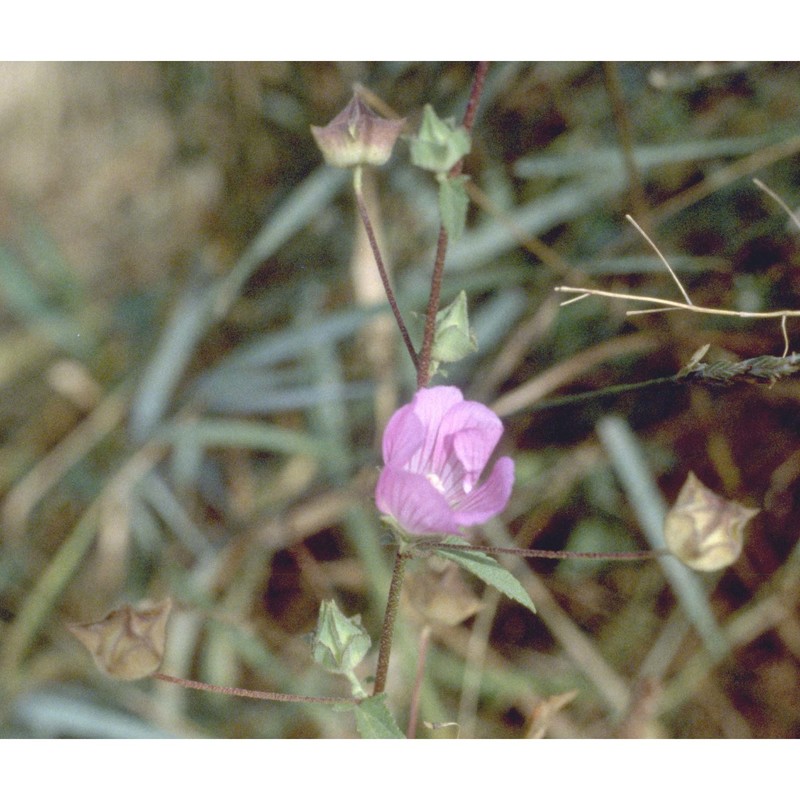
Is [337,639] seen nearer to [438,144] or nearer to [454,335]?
[454,335]

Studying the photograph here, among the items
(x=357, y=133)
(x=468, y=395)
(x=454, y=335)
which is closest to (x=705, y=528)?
(x=454, y=335)

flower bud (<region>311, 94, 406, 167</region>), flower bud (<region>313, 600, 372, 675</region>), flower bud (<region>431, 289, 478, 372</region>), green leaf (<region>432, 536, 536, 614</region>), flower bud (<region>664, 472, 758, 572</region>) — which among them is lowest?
flower bud (<region>313, 600, 372, 675</region>)

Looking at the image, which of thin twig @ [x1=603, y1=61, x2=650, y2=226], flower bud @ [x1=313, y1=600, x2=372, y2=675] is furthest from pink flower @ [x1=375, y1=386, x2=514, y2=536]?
thin twig @ [x1=603, y1=61, x2=650, y2=226]

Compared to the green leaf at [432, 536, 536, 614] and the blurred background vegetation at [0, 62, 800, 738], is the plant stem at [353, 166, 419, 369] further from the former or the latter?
the blurred background vegetation at [0, 62, 800, 738]

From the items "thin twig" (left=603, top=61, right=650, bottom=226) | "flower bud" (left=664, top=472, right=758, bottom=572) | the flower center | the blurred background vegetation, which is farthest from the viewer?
the blurred background vegetation

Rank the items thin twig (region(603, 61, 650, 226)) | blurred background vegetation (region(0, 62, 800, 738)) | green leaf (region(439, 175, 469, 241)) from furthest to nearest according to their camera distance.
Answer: blurred background vegetation (region(0, 62, 800, 738)) < thin twig (region(603, 61, 650, 226)) < green leaf (region(439, 175, 469, 241))

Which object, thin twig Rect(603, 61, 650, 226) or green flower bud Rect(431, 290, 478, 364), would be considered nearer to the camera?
green flower bud Rect(431, 290, 478, 364)

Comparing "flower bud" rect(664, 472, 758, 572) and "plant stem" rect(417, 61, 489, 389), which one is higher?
"plant stem" rect(417, 61, 489, 389)
